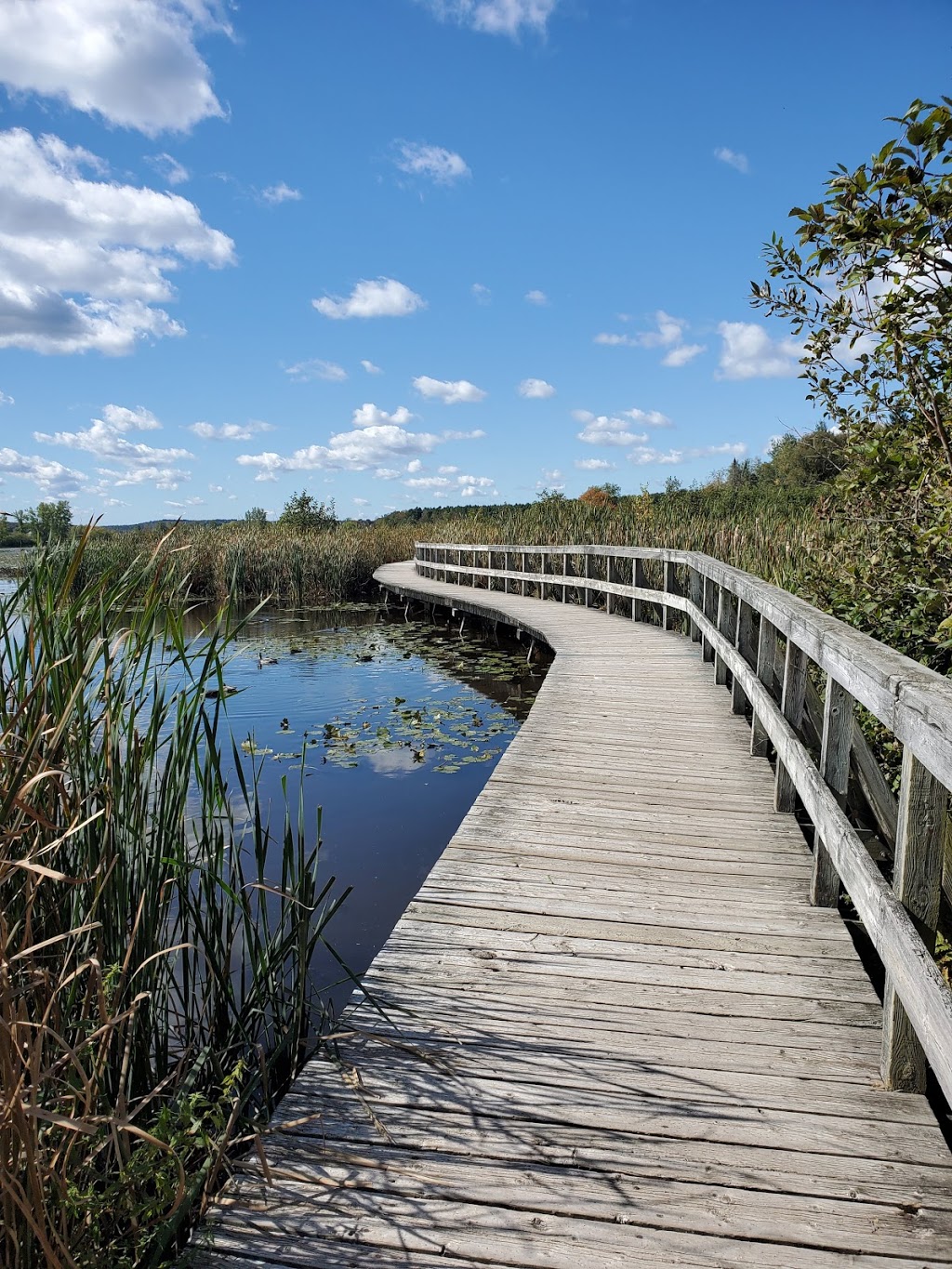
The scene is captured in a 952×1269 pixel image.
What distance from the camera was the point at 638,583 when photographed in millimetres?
11227

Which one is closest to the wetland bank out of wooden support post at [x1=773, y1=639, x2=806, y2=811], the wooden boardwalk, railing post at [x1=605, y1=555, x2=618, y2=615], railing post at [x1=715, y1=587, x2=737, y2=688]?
the wooden boardwalk

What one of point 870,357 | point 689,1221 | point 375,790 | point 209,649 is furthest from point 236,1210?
point 375,790

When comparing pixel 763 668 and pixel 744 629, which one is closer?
pixel 763 668

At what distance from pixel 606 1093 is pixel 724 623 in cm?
479

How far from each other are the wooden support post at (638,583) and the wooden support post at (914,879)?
8878mm

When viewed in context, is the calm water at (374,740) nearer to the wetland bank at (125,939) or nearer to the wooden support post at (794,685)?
the wetland bank at (125,939)

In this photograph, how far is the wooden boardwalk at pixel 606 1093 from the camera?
1.55 m

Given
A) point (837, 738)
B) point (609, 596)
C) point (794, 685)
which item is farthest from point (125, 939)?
point (609, 596)

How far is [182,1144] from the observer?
1.78m

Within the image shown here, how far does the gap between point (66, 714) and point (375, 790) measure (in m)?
4.72

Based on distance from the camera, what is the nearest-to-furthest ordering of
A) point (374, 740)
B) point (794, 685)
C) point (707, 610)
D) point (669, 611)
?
point (794, 685), point (374, 740), point (707, 610), point (669, 611)

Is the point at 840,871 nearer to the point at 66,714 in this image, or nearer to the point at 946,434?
the point at 946,434

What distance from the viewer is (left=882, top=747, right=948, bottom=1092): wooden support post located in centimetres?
183

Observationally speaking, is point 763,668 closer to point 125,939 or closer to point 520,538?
point 125,939
